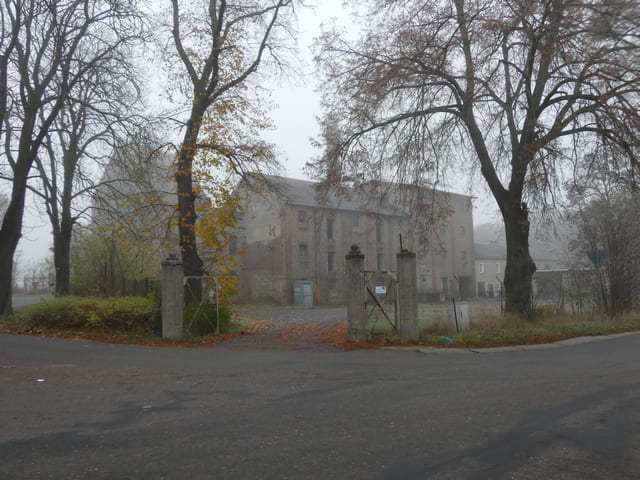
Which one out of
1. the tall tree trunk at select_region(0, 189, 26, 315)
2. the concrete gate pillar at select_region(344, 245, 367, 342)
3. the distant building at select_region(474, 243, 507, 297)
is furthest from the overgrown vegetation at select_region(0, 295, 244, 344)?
the distant building at select_region(474, 243, 507, 297)

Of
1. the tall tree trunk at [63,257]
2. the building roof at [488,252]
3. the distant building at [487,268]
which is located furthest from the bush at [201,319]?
the building roof at [488,252]

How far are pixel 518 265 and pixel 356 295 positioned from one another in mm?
6260

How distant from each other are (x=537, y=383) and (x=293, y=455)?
15.1ft

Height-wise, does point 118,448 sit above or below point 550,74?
below

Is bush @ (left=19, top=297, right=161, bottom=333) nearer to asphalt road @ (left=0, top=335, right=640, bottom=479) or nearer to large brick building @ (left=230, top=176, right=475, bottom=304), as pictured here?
asphalt road @ (left=0, top=335, right=640, bottom=479)

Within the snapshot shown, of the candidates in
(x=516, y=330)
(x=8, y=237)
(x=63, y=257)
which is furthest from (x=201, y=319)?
(x=63, y=257)

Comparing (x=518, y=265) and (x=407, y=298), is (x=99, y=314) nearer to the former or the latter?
(x=407, y=298)

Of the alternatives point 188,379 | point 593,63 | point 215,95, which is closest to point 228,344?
point 188,379

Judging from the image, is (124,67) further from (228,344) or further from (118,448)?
(118,448)

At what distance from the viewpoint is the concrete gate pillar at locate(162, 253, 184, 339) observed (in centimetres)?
1370

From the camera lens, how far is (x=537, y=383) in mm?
7441

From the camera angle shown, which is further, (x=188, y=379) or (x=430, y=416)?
(x=188, y=379)

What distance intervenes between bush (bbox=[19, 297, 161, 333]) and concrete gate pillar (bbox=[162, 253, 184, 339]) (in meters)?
0.90

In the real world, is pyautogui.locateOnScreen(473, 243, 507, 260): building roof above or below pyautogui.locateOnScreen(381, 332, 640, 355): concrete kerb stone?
above
